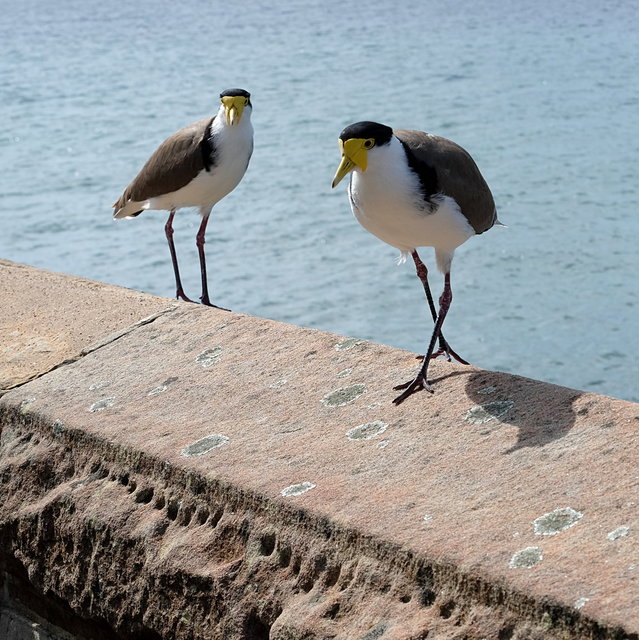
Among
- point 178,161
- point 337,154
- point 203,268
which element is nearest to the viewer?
point 178,161

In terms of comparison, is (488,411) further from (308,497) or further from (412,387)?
(308,497)

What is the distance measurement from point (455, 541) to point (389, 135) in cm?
121

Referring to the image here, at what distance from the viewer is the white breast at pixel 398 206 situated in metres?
2.51

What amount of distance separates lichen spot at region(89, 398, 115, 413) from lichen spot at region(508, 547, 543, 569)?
0.92 metres

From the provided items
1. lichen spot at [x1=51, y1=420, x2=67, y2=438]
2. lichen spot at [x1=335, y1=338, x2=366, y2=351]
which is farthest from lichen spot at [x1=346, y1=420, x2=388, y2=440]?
lichen spot at [x1=51, y1=420, x2=67, y2=438]

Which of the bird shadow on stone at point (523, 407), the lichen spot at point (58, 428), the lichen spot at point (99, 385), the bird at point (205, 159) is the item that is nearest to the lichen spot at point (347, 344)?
the bird shadow on stone at point (523, 407)

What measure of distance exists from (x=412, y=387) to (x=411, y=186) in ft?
2.17

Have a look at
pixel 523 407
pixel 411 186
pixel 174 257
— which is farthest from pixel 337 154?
pixel 523 407

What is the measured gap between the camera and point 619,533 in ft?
4.91

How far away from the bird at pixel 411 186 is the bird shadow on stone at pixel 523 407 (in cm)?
37

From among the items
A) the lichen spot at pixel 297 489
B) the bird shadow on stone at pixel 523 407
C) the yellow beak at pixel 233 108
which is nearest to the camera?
the lichen spot at pixel 297 489

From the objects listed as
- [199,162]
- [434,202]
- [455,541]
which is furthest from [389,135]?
[199,162]

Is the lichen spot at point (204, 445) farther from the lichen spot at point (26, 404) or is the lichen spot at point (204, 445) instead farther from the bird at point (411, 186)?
the bird at point (411, 186)

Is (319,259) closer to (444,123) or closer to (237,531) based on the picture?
(444,123)
